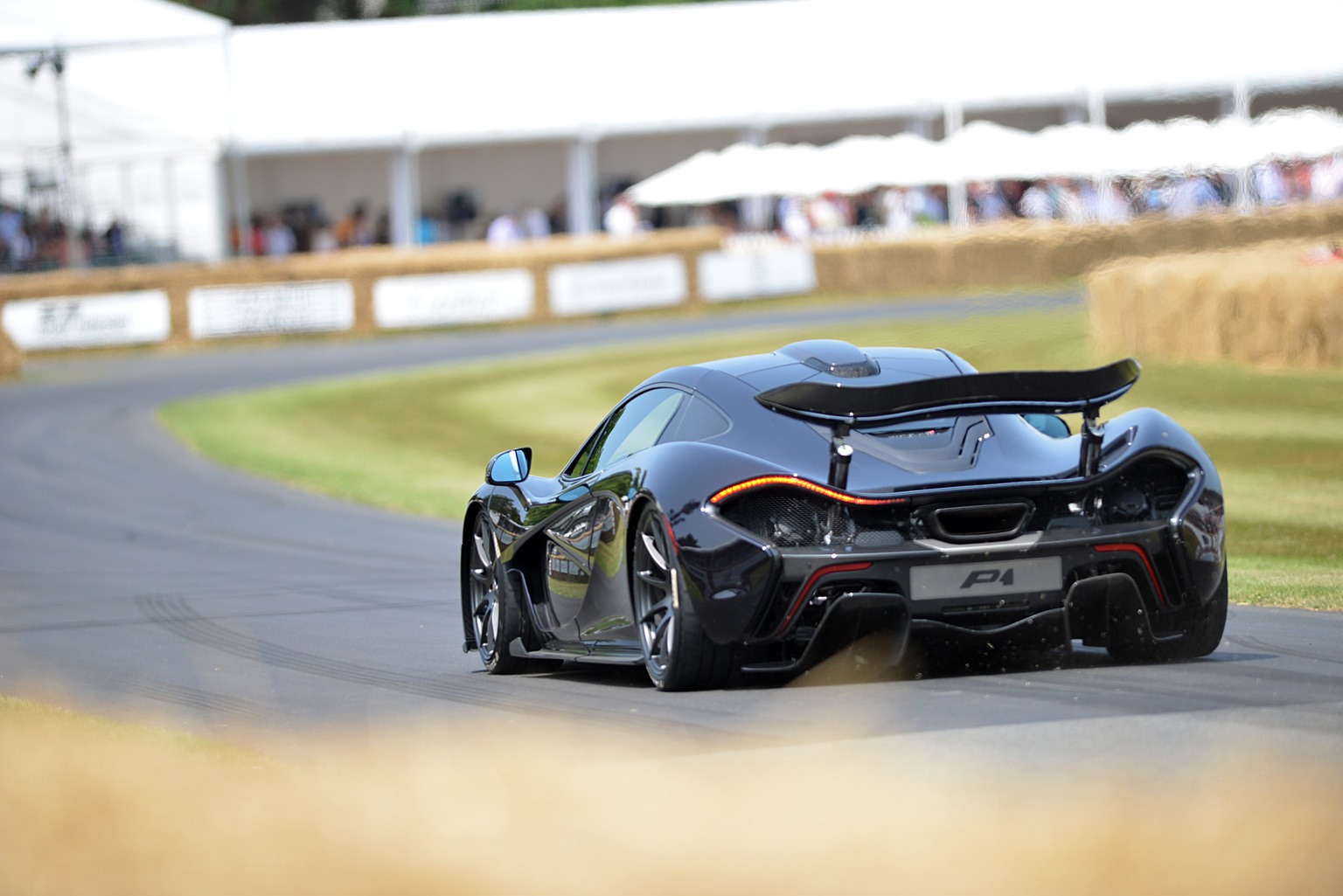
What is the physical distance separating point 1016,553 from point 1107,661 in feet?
→ 2.79

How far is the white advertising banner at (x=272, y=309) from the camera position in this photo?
3309 cm

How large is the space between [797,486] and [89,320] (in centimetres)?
2822

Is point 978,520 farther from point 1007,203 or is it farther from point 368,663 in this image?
point 1007,203

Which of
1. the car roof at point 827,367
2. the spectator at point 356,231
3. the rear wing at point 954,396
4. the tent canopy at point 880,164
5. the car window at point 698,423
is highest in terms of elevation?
the tent canopy at point 880,164

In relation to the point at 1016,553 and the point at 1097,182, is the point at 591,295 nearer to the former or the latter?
the point at 1097,182

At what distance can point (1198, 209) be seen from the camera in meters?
28.0

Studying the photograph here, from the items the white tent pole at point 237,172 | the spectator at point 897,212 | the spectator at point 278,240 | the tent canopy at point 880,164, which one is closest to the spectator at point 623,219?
the tent canopy at point 880,164

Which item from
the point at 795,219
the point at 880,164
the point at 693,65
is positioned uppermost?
the point at 693,65

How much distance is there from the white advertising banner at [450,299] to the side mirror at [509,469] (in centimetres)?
2649

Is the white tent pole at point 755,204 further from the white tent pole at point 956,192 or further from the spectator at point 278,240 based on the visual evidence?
the spectator at point 278,240

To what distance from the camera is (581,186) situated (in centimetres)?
4272

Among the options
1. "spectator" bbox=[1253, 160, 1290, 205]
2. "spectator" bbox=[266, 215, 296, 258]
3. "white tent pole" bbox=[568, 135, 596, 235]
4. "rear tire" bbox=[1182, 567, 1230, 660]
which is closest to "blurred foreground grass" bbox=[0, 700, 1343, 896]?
"rear tire" bbox=[1182, 567, 1230, 660]

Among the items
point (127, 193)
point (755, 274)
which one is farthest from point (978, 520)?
point (127, 193)

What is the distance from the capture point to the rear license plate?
20.0ft
